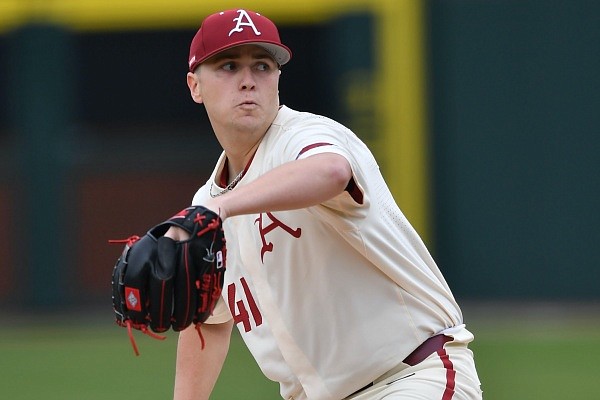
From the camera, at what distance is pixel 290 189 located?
327 cm

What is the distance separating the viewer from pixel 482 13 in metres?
13.8

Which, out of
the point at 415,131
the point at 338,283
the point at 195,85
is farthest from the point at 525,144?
the point at 338,283

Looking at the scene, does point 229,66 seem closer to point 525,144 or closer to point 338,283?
point 338,283

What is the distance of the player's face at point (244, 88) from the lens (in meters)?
3.96

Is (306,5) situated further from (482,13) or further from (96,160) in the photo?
(96,160)

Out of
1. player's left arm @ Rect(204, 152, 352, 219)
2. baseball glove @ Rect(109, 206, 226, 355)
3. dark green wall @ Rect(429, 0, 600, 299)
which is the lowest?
dark green wall @ Rect(429, 0, 600, 299)

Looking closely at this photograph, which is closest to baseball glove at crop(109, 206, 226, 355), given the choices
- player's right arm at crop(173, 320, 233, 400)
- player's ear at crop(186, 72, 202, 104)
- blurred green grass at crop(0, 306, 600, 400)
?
player's ear at crop(186, 72, 202, 104)

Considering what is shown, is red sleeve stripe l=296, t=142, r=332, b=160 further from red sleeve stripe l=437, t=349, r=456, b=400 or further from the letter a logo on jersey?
red sleeve stripe l=437, t=349, r=456, b=400

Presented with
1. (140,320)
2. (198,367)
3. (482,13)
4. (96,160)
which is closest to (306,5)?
(482,13)

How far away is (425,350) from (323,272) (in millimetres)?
405

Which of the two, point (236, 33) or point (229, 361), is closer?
point (236, 33)

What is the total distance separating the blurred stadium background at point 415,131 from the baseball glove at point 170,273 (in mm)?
9890

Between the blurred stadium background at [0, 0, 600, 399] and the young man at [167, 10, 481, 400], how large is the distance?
30.4ft

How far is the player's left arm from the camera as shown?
10.6ft
